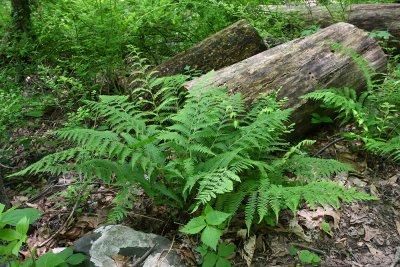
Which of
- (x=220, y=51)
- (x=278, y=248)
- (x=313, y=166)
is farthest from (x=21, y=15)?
(x=278, y=248)

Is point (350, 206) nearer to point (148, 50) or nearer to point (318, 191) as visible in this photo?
point (318, 191)

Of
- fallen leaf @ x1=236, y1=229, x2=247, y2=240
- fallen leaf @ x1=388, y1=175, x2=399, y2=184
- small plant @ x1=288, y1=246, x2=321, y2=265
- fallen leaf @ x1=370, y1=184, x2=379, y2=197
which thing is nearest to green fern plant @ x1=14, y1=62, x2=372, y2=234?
fallen leaf @ x1=236, y1=229, x2=247, y2=240

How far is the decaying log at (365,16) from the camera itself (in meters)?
5.84

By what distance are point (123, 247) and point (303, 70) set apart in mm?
2646

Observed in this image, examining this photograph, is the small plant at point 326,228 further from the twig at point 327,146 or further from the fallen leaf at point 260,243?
the twig at point 327,146

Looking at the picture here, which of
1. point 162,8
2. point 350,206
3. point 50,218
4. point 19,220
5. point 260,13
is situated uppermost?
point 162,8

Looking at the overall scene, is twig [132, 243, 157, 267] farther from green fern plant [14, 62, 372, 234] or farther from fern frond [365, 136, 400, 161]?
fern frond [365, 136, 400, 161]

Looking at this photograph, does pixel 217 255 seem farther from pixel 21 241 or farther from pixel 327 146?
pixel 327 146

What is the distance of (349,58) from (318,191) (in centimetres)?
220

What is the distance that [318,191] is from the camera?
8.66 feet

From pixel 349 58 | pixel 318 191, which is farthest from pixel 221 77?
pixel 318 191

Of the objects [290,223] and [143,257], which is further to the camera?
[290,223]

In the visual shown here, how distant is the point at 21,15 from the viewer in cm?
529

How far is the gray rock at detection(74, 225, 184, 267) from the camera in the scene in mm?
2783
